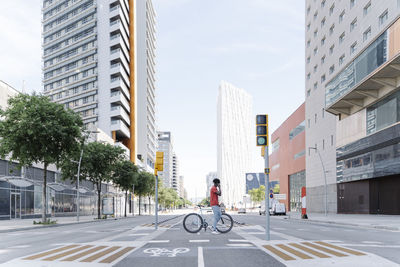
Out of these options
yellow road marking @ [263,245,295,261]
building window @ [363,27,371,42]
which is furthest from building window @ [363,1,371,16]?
yellow road marking @ [263,245,295,261]

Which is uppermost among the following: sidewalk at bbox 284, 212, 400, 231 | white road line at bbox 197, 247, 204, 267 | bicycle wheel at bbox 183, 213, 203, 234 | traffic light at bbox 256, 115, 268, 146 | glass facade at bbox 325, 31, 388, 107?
glass facade at bbox 325, 31, 388, 107

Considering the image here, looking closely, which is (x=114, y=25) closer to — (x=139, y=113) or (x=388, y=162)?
(x=139, y=113)

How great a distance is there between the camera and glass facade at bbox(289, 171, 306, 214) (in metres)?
67.6

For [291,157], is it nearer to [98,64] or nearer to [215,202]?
[98,64]

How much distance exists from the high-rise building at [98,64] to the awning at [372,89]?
149 ft

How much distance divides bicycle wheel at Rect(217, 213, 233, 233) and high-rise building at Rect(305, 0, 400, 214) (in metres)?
22.4

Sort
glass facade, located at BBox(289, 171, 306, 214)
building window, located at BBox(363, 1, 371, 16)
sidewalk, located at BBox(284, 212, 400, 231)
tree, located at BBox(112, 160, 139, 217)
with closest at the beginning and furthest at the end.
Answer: sidewalk, located at BBox(284, 212, 400, 231), building window, located at BBox(363, 1, 371, 16), tree, located at BBox(112, 160, 139, 217), glass facade, located at BBox(289, 171, 306, 214)

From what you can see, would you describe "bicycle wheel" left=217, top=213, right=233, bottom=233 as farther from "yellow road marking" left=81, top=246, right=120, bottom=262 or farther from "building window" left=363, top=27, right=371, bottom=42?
"building window" left=363, top=27, right=371, bottom=42

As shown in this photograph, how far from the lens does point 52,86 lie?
90000 millimetres

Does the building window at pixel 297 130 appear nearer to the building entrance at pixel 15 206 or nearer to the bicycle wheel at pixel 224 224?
the building entrance at pixel 15 206

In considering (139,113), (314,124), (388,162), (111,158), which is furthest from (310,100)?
(139,113)

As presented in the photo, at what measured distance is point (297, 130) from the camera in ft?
229

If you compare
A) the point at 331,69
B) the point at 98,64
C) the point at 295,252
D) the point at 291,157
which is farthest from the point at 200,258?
the point at 98,64

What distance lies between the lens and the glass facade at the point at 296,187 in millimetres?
67562
